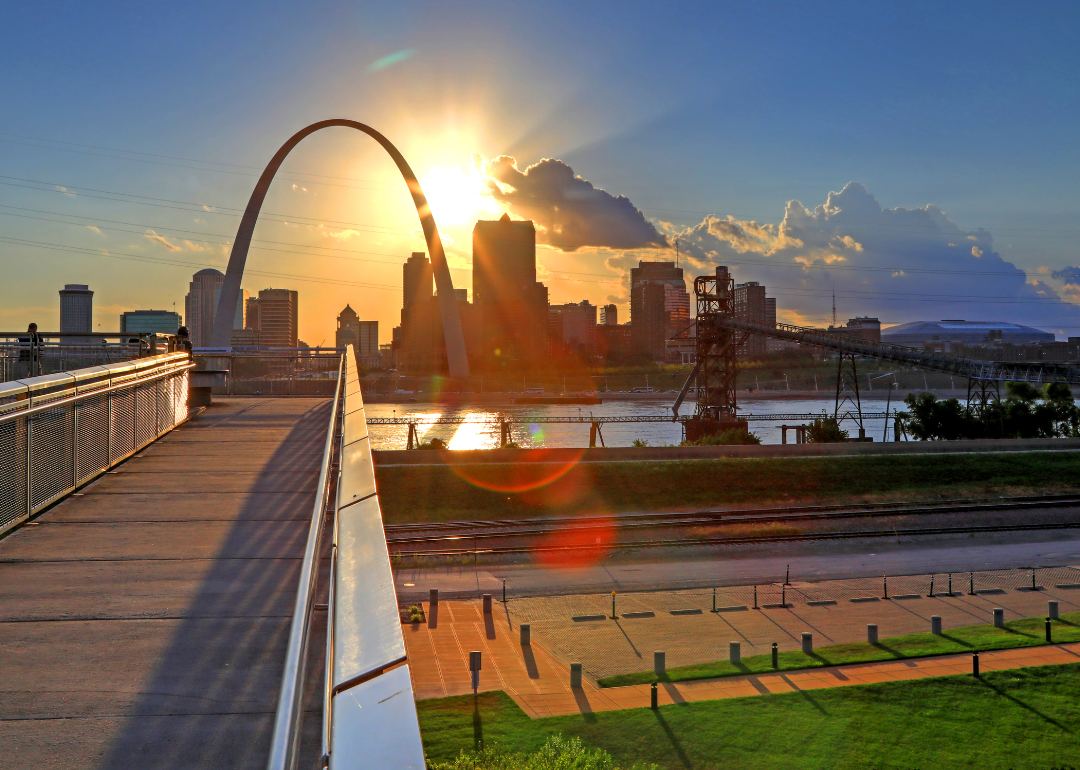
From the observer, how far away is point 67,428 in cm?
716

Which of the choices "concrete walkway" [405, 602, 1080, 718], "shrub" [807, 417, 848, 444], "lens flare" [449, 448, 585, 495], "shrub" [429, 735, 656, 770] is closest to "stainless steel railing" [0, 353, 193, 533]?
"shrub" [429, 735, 656, 770]

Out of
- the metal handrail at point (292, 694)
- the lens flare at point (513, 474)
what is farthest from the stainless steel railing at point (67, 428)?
the lens flare at point (513, 474)

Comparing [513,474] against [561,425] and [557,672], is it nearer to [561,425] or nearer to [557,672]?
[557,672]

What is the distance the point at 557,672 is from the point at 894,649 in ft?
30.5

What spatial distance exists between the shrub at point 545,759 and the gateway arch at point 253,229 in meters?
47.4

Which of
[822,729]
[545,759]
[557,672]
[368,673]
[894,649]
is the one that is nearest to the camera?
[368,673]

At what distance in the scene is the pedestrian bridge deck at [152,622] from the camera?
3.08 m

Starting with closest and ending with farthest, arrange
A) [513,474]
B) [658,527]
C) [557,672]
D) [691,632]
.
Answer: [557,672]
[691,632]
[658,527]
[513,474]

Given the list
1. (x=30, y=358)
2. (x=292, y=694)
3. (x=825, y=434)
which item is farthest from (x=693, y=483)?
(x=292, y=694)

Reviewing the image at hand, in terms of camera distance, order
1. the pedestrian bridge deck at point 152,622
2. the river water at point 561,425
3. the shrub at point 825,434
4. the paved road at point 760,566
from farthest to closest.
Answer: the river water at point 561,425, the shrub at point 825,434, the paved road at point 760,566, the pedestrian bridge deck at point 152,622

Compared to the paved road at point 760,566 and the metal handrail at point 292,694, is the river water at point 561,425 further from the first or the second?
the metal handrail at point 292,694

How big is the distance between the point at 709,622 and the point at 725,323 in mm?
41436

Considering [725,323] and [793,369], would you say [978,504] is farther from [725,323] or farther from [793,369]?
[793,369]

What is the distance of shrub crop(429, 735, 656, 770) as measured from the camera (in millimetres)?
13969
